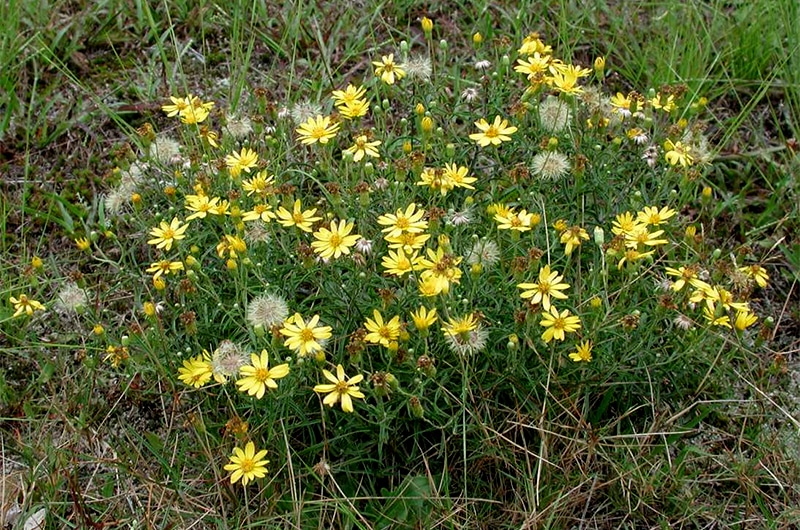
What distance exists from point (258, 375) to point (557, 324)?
0.79 metres

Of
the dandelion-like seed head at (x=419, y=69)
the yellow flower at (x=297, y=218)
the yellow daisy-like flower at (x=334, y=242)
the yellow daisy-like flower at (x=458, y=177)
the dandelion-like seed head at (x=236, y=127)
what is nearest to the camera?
the yellow daisy-like flower at (x=334, y=242)

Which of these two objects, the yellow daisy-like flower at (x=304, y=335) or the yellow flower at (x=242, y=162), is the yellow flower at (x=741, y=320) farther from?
the yellow flower at (x=242, y=162)

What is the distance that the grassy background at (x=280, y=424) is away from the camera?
261 centimetres

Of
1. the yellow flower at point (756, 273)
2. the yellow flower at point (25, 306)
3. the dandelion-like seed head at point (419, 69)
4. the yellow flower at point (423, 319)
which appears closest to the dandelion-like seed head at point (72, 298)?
the yellow flower at point (25, 306)

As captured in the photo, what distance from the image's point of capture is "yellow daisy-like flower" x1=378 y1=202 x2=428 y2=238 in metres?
2.52

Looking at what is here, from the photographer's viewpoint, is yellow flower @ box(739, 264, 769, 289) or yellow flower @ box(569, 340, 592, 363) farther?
yellow flower @ box(739, 264, 769, 289)

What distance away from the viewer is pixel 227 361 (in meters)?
2.45

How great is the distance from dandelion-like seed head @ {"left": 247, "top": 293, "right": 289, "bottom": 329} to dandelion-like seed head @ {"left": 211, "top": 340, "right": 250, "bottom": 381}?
8cm

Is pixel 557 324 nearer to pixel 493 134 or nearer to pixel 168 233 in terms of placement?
pixel 493 134

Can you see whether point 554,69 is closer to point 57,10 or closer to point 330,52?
point 330,52

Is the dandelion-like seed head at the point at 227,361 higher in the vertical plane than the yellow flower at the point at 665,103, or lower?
lower

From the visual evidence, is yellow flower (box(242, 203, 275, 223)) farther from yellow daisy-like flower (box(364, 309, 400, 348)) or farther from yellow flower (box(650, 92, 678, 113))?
yellow flower (box(650, 92, 678, 113))

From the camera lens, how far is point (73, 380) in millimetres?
3041

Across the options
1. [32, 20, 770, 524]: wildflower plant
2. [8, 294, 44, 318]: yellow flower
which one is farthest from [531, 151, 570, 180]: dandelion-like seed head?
[8, 294, 44, 318]: yellow flower
